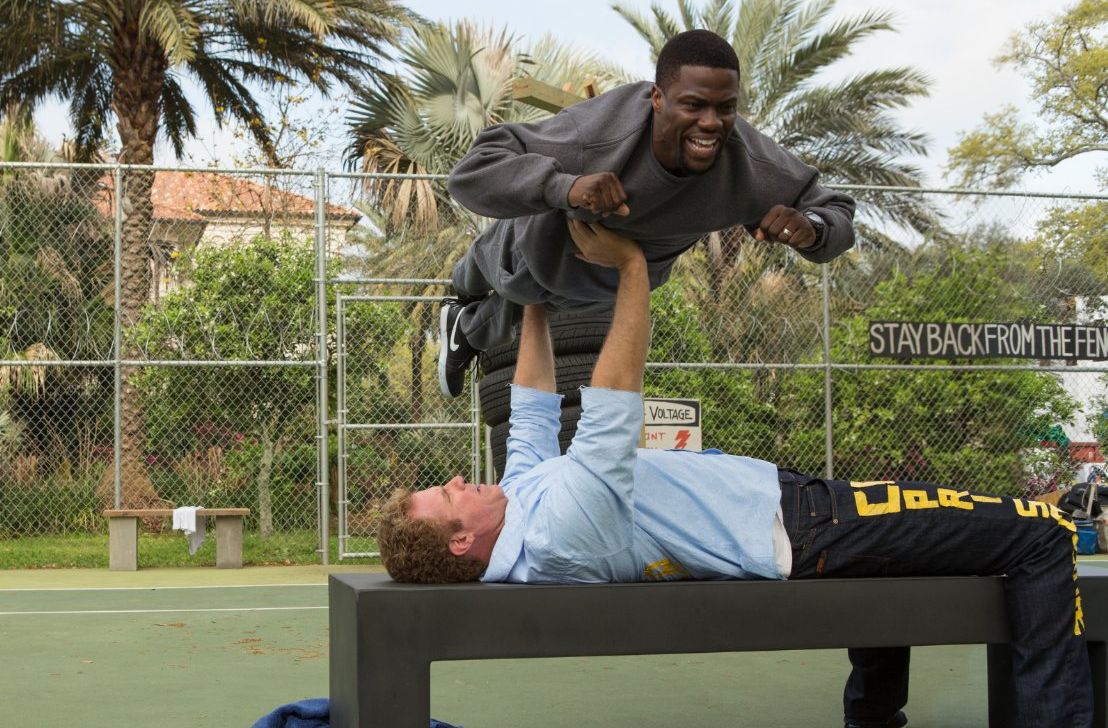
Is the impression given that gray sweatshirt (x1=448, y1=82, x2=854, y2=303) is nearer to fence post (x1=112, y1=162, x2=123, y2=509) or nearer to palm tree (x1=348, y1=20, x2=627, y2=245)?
fence post (x1=112, y1=162, x2=123, y2=509)

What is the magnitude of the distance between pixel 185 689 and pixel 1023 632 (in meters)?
2.90

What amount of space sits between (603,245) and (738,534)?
0.76 metres

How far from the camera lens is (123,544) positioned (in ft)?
29.9

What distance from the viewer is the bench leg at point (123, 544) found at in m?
9.05

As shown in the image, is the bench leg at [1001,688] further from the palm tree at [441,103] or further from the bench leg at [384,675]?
the palm tree at [441,103]

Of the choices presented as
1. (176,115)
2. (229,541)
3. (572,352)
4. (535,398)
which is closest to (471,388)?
(229,541)

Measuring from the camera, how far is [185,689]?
14.1 ft

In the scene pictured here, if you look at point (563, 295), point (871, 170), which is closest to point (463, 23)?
point (871, 170)

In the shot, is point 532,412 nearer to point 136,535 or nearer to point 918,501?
point 918,501

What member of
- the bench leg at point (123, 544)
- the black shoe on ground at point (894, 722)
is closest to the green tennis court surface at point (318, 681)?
the black shoe on ground at point (894, 722)

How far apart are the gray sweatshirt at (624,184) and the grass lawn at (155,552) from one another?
651 cm

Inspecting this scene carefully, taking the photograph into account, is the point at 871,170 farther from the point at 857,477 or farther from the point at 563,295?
the point at 563,295

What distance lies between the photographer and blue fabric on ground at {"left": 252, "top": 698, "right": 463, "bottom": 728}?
10.3 feet

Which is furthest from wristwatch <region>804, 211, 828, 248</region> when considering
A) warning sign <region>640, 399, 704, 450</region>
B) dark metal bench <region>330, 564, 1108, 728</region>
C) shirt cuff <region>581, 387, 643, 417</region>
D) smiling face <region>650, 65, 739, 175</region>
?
warning sign <region>640, 399, 704, 450</region>
